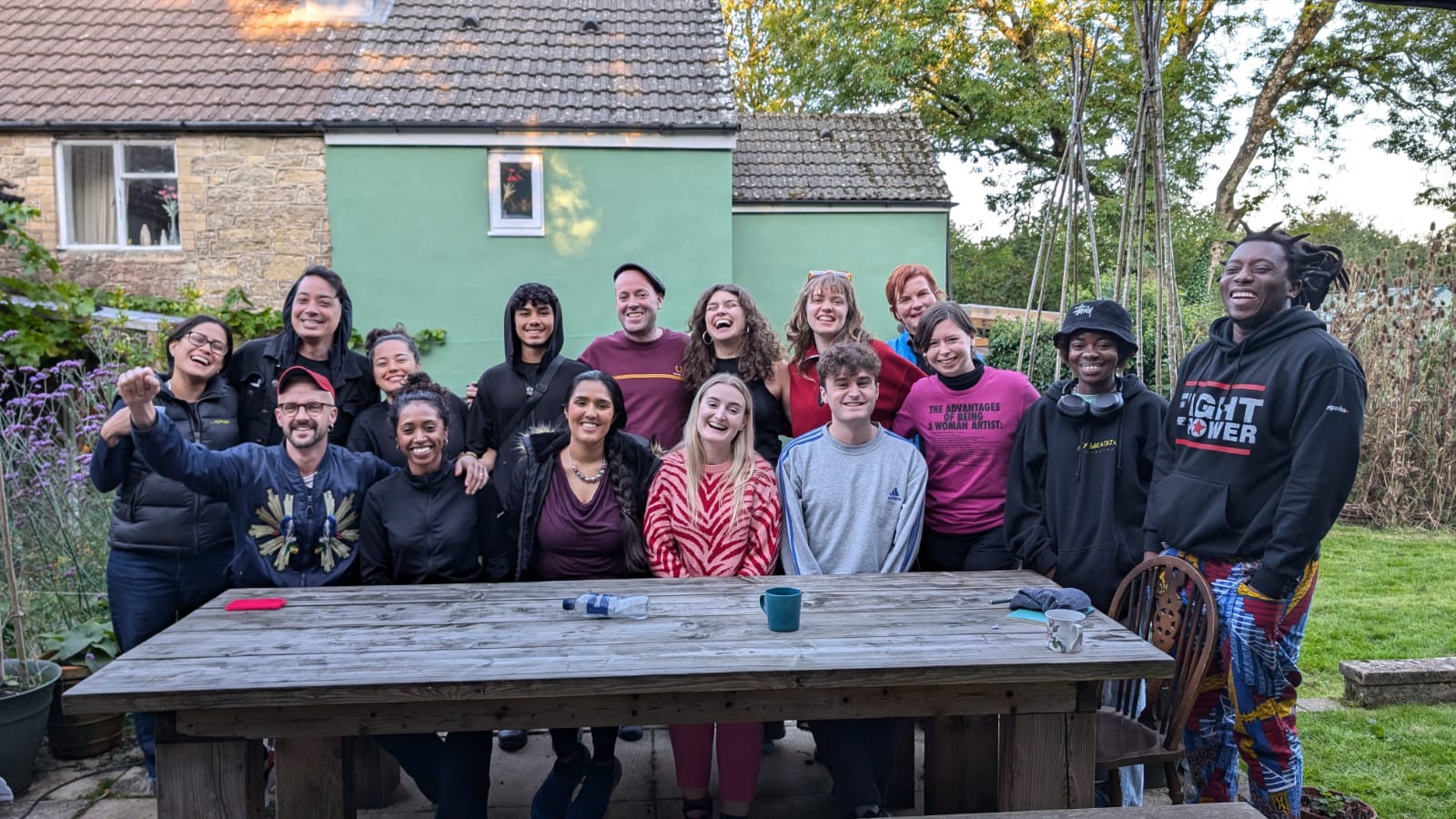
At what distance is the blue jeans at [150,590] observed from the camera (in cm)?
340

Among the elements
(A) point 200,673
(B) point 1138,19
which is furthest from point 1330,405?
(B) point 1138,19

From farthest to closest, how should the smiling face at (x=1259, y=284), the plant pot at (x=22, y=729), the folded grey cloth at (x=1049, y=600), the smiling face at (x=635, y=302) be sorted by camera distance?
the smiling face at (x=635, y=302) < the plant pot at (x=22, y=729) < the smiling face at (x=1259, y=284) < the folded grey cloth at (x=1049, y=600)

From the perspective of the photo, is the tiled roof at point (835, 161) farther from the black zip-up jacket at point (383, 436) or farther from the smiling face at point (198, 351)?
the smiling face at point (198, 351)

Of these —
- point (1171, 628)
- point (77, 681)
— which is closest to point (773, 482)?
point (1171, 628)

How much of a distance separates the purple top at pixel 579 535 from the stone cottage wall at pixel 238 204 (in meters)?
8.72

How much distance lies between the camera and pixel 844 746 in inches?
124

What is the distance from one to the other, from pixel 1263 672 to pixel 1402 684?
2.19 m

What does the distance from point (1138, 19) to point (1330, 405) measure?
3447mm

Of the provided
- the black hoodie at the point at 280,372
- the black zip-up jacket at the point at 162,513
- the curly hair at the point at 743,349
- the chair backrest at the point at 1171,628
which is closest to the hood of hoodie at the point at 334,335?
the black hoodie at the point at 280,372

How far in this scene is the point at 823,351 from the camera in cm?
385

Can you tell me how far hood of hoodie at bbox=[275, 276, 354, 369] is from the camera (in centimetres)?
381

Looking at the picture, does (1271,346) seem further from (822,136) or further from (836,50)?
(836,50)

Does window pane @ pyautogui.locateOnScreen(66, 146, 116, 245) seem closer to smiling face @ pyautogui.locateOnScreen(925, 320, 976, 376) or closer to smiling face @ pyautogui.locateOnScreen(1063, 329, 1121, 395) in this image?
smiling face @ pyautogui.locateOnScreen(925, 320, 976, 376)

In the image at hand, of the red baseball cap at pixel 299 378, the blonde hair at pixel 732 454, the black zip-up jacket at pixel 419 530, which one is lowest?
the black zip-up jacket at pixel 419 530
